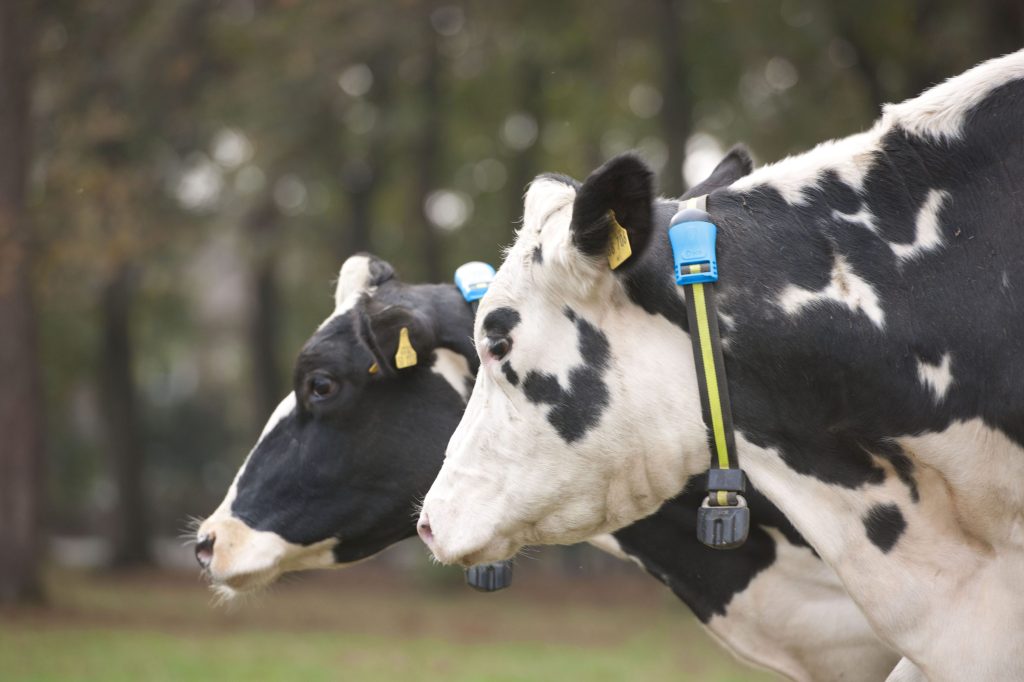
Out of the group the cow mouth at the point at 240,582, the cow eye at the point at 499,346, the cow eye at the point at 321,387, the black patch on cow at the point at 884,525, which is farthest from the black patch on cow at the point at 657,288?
the cow mouth at the point at 240,582

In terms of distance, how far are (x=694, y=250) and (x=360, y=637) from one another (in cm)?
1396

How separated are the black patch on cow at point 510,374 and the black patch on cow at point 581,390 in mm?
62

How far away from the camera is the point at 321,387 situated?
5.05m

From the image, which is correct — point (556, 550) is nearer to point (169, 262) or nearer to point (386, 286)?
point (169, 262)

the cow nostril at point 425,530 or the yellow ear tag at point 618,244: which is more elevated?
the yellow ear tag at point 618,244

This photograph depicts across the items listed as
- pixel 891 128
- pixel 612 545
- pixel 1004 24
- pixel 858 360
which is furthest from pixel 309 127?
pixel 858 360

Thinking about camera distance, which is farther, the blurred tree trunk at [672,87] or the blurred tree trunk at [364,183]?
the blurred tree trunk at [364,183]

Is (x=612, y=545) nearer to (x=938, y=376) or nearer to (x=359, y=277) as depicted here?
(x=359, y=277)

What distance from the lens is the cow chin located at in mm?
4969

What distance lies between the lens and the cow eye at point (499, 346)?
10.5 ft

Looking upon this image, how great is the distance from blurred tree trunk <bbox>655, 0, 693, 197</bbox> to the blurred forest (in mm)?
40

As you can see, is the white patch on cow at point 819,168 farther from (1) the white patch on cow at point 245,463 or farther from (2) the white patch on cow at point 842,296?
(1) the white patch on cow at point 245,463

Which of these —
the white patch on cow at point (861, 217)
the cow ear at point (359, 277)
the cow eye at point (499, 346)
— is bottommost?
the cow eye at point (499, 346)

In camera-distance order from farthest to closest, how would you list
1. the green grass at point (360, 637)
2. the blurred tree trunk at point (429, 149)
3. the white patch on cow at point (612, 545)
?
the blurred tree trunk at point (429, 149)
the green grass at point (360, 637)
the white patch on cow at point (612, 545)
